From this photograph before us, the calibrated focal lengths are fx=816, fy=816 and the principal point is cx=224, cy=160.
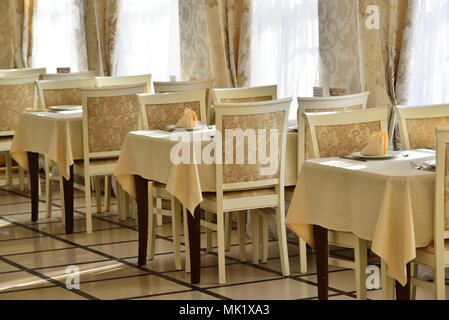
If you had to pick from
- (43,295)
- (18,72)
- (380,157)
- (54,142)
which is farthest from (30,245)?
(18,72)

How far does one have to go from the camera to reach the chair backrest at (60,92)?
7020mm

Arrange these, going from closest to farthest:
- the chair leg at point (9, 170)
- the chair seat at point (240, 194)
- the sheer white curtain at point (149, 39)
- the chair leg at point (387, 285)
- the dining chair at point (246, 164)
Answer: the chair leg at point (387, 285)
the dining chair at point (246, 164)
the chair seat at point (240, 194)
the sheer white curtain at point (149, 39)
the chair leg at point (9, 170)

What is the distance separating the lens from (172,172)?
15.4 ft

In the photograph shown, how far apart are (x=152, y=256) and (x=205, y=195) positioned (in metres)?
0.78

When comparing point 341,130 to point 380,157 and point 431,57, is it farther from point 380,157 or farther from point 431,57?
point 431,57

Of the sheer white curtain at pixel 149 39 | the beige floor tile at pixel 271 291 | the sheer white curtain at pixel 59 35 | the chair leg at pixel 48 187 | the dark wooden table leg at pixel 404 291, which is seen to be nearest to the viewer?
the dark wooden table leg at pixel 404 291

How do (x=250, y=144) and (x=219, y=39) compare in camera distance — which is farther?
(x=219, y=39)

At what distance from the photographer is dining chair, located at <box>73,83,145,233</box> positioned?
6.05 metres

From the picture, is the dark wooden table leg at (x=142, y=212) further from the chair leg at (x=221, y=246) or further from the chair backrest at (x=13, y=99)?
the chair backrest at (x=13, y=99)

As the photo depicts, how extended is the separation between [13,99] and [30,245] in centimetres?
215

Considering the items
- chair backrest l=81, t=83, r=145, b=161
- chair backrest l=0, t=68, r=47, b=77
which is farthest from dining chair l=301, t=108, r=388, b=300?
chair backrest l=0, t=68, r=47, b=77

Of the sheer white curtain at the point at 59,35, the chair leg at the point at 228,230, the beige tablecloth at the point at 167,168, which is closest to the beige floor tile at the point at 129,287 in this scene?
the beige tablecloth at the point at 167,168

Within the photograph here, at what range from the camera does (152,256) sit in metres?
5.38

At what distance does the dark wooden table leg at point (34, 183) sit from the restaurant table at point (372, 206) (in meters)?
3.26
